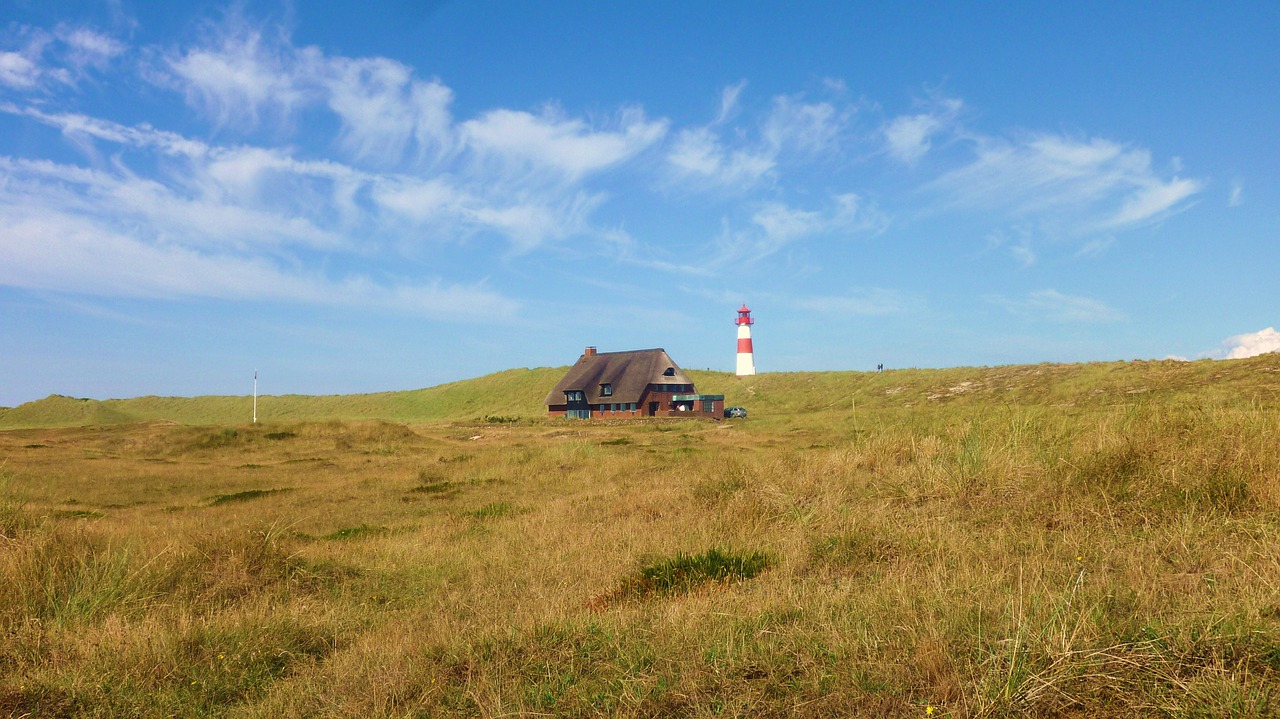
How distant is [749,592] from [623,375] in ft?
214

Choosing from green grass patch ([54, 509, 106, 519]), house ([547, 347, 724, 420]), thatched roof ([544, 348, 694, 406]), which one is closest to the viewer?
green grass patch ([54, 509, 106, 519])

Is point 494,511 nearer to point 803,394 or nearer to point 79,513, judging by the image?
point 79,513

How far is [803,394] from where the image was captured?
74500 millimetres

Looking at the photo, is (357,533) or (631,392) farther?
(631,392)

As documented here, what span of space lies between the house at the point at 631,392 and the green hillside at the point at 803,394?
5.84 meters

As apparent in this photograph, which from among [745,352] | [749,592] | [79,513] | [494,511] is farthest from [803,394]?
[749,592]

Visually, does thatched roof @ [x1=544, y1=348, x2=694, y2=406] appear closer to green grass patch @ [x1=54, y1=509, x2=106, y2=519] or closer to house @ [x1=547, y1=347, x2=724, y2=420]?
house @ [x1=547, y1=347, x2=724, y2=420]

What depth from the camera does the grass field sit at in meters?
4.21

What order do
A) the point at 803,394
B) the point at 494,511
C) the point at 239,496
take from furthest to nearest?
1. the point at 803,394
2. the point at 239,496
3. the point at 494,511

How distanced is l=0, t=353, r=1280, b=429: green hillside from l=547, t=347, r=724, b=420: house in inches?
230

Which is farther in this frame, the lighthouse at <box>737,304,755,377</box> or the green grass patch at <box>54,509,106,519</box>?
the lighthouse at <box>737,304,755,377</box>

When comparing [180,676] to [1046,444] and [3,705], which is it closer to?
[3,705]

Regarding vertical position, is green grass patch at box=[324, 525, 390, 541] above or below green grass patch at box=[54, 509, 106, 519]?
below

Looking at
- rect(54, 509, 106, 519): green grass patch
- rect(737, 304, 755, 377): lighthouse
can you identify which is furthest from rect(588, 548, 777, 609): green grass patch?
rect(737, 304, 755, 377): lighthouse
